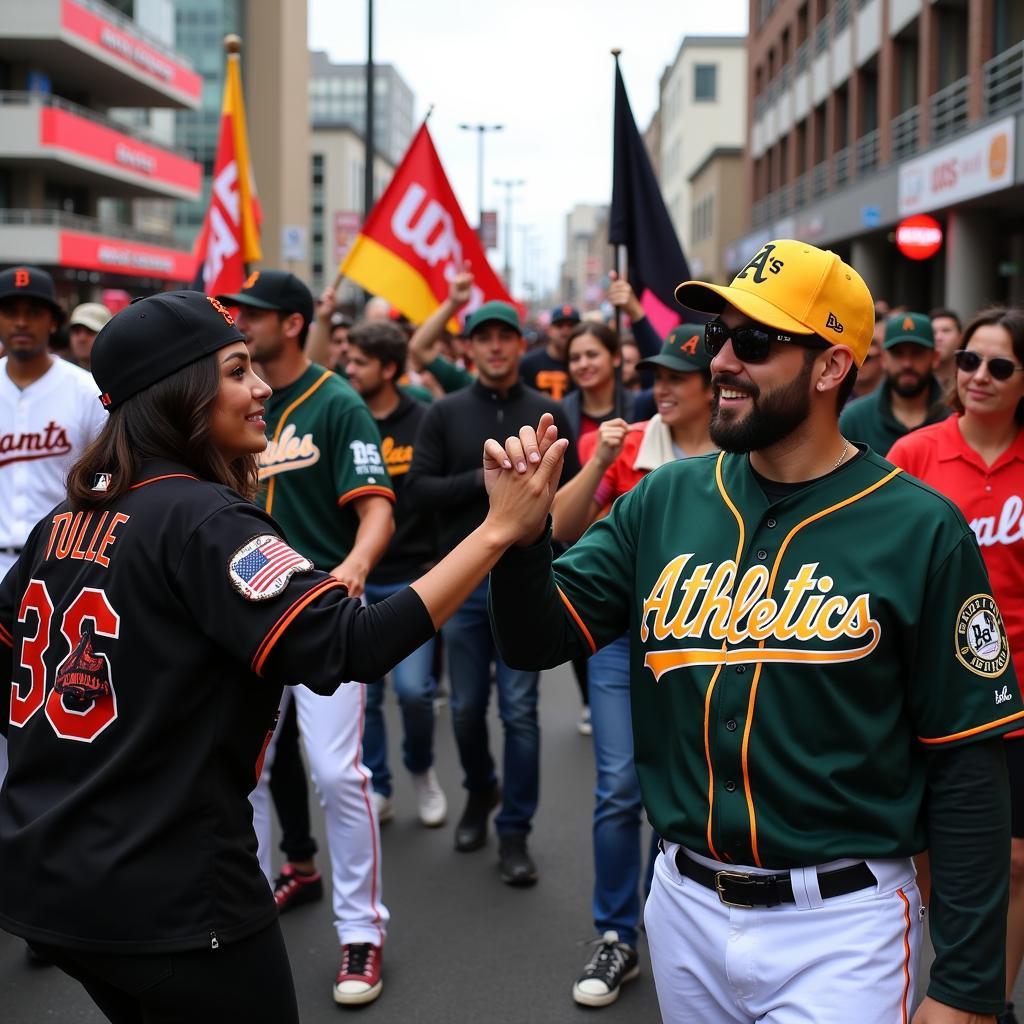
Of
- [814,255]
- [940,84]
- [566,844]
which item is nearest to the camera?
[814,255]

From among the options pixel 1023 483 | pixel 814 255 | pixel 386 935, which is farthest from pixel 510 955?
pixel 814 255

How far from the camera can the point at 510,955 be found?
4.89 m

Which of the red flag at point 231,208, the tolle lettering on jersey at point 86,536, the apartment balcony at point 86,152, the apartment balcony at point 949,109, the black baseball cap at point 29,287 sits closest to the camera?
the tolle lettering on jersey at point 86,536

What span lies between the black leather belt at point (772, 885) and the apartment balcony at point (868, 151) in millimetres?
28295

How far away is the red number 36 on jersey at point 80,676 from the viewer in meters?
2.45

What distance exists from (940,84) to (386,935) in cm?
2338

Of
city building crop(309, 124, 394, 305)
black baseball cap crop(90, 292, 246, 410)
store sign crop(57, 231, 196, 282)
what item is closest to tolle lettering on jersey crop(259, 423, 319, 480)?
black baseball cap crop(90, 292, 246, 410)

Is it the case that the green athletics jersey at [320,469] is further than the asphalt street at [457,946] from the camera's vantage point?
Yes

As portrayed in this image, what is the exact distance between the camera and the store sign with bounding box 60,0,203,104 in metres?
37.1

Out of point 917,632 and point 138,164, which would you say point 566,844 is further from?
point 138,164

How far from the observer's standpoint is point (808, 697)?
8.10 feet

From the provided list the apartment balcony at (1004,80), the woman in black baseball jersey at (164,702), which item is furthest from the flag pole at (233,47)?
the apartment balcony at (1004,80)

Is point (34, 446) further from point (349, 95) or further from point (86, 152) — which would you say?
point (349, 95)

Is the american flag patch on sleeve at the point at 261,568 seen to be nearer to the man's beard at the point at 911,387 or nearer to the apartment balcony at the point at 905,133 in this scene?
the man's beard at the point at 911,387
